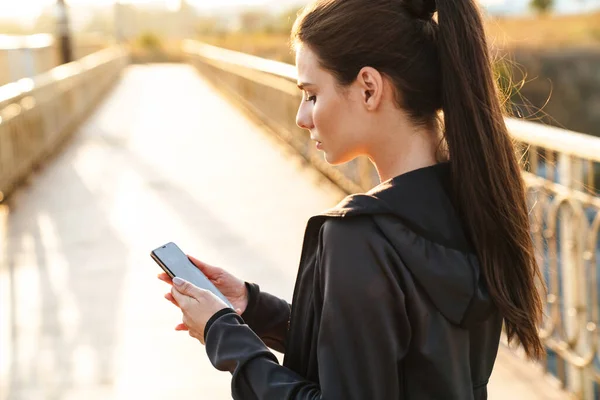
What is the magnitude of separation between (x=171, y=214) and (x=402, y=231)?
7.24 meters

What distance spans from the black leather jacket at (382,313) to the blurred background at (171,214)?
435mm

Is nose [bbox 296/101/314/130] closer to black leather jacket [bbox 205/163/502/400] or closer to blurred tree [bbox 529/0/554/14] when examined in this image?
black leather jacket [bbox 205/163/502/400]

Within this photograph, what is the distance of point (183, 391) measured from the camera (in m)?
4.56

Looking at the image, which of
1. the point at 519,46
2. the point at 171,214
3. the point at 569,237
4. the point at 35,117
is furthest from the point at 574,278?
the point at 519,46

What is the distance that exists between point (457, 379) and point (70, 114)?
631 inches

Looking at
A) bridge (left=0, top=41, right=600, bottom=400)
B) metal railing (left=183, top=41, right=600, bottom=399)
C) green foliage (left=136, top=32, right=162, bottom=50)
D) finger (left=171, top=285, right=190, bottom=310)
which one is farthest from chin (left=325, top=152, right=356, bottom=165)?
green foliage (left=136, top=32, right=162, bottom=50)

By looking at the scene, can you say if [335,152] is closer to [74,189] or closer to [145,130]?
[74,189]

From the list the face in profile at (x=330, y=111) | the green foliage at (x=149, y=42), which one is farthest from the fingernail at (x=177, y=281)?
the green foliage at (x=149, y=42)

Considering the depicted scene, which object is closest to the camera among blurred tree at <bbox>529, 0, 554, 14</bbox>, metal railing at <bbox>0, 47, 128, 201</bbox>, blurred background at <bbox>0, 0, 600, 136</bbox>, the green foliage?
metal railing at <bbox>0, 47, 128, 201</bbox>

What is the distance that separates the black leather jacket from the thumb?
0.38 feet

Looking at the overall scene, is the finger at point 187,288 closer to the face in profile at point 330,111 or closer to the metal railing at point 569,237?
the face in profile at point 330,111

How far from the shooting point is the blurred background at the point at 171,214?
4230 millimetres

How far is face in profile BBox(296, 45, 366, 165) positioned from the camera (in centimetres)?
176

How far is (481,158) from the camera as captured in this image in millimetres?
1741
